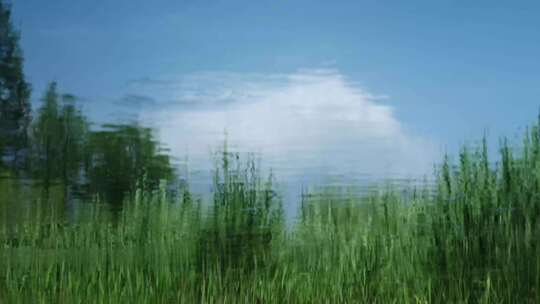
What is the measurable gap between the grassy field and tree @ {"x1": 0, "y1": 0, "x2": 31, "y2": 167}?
1.69m

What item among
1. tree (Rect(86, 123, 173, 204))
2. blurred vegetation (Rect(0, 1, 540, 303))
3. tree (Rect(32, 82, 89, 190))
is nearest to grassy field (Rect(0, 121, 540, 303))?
blurred vegetation (Rect(0, 1, 540, 303))

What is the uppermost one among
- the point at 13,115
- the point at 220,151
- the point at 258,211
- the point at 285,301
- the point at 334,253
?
the point at 13,115

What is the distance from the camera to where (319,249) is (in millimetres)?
4703

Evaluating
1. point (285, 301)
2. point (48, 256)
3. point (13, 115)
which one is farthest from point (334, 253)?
point (13, 115)

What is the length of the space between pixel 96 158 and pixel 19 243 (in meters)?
1.32

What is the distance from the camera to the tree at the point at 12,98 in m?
6.64

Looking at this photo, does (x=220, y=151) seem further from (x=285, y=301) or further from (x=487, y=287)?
(x=487, y=287)

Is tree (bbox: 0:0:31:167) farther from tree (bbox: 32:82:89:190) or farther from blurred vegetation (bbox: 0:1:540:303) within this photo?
blurred vegetation (bbox: 0:1:540:303)

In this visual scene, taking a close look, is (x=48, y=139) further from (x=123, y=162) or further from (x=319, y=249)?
(x=319, y=249)

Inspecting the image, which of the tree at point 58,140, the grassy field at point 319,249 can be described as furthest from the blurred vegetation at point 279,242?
the tree at point 58,140

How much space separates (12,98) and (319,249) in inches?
181

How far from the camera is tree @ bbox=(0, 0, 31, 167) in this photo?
21.8 ft

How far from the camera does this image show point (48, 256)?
5.23m

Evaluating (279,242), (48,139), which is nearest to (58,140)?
(48,139)
